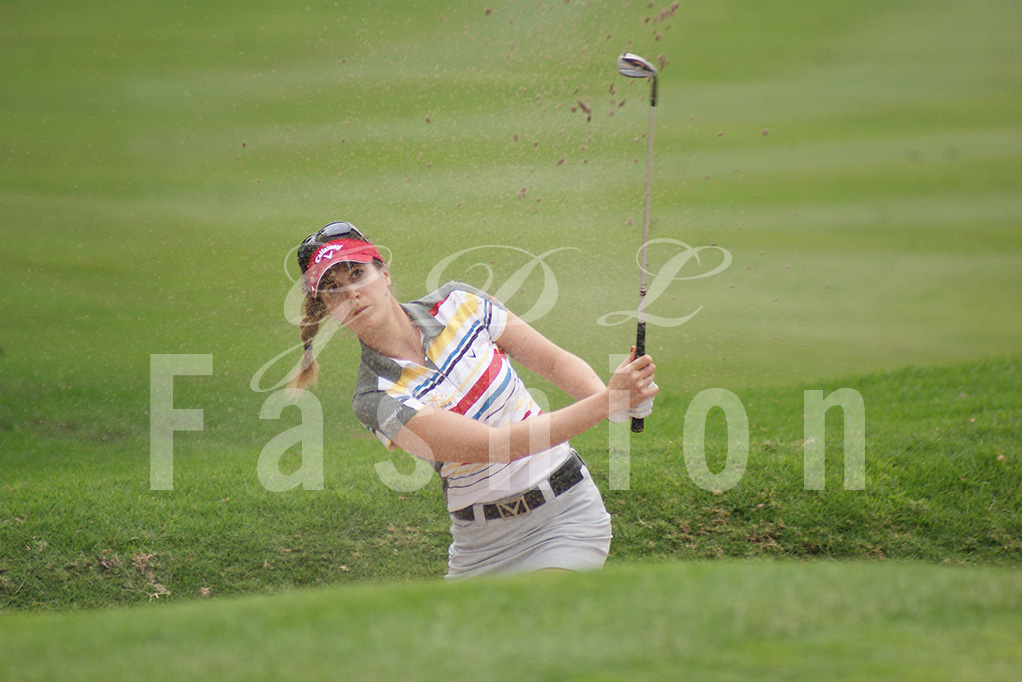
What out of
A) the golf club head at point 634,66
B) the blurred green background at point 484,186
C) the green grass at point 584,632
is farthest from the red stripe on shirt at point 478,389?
the blurred green background at point 484,186

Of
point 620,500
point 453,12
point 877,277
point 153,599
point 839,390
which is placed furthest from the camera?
point 453,12

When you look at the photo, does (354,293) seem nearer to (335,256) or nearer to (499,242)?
(335,256)

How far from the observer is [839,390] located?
4.71 meters

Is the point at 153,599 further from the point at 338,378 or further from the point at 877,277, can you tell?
the point at 877,277

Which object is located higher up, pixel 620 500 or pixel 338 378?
pixel 338 378

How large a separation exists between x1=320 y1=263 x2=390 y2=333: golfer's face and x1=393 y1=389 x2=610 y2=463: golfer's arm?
0.93 feet

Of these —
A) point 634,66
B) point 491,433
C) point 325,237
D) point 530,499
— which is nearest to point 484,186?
point 634,66

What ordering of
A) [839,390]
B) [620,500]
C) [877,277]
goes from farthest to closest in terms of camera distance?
[877,277]
[839,390]
[620,500]

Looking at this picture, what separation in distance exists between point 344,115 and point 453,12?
110cm

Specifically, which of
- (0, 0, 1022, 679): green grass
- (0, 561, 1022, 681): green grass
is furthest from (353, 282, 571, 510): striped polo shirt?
(0, 0, 1022, 679): green grass

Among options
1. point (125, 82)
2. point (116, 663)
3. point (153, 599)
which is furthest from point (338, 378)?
point (116, 663)

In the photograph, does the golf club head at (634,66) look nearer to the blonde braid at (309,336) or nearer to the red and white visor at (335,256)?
the red and white visor at (335,256)

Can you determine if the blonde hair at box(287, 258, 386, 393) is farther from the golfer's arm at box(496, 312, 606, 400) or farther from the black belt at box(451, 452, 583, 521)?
the black belt at box(451, 452, 583, 521)

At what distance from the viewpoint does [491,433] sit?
2.13 meters
